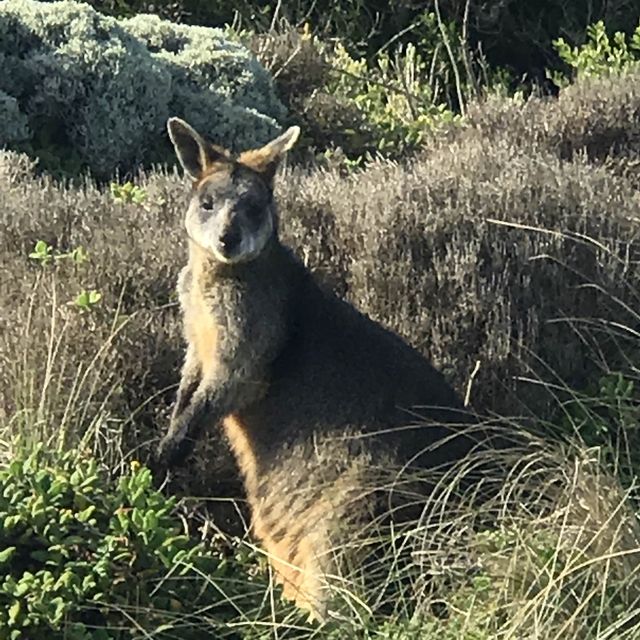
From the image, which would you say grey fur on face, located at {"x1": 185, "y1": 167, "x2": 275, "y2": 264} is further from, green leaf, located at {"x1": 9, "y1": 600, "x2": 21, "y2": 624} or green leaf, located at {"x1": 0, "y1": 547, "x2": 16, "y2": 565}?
green leaf, located at {"x1": 9, "y1": 600, "x2": 21, "y2": 624}

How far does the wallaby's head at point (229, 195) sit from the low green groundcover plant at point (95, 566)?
1.04 m

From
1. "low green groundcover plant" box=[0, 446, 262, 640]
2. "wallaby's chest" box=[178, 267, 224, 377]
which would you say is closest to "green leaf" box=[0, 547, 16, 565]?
"low green groundcover plant" box=[0, 446, 262, 640]

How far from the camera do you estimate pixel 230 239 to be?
5.04 meters

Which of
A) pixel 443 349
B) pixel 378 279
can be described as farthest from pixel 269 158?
pixel 443 349

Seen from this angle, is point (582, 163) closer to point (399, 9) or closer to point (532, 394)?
point (532, 394)

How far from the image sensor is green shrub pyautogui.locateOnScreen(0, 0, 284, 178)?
8773mm

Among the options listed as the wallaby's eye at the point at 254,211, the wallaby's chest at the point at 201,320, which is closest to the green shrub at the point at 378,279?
the wallaby's chest at the point at 201,320

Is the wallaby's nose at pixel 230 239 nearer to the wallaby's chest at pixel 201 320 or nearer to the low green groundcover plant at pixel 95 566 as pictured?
the wallaby's chest at pixel 201 320

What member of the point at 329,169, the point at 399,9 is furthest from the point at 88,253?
the point at 399,9

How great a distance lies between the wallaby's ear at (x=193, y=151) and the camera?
17.2ft

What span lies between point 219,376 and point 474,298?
1.47 meters

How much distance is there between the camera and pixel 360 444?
4965 mm

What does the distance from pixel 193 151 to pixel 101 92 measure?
149 inches

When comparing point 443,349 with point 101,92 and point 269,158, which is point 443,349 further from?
point 101,92
